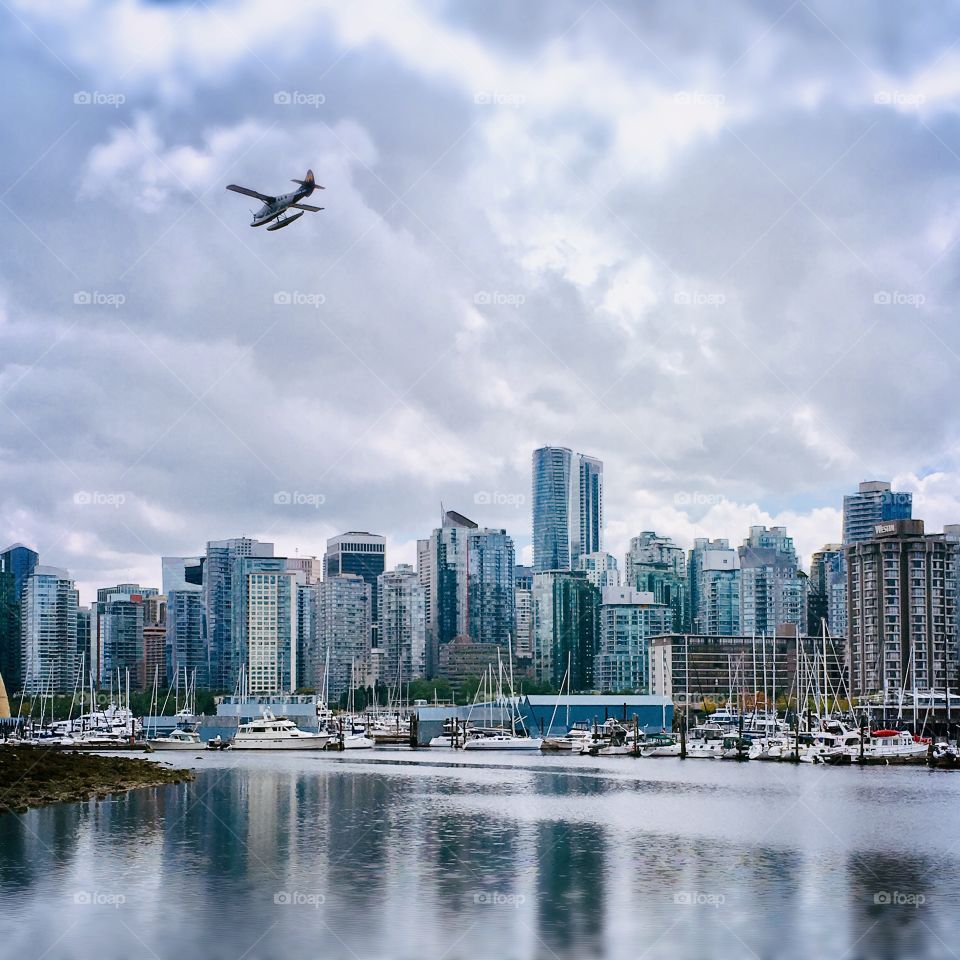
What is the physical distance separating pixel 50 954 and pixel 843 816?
40.8 meters

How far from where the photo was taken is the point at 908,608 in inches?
6570

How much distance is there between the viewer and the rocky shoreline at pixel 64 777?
6053 centimetres

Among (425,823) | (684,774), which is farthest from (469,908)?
(684,774)

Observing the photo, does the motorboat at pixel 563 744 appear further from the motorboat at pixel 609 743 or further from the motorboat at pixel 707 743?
the motorboat at pixel 707 743

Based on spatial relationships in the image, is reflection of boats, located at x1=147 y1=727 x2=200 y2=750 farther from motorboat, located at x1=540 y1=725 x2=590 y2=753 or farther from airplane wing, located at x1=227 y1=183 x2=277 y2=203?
airplane wing, located at x1=227 y1=183 x2=277 y2=203

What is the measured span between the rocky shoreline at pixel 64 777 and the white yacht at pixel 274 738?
39.3 m

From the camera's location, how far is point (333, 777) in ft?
280

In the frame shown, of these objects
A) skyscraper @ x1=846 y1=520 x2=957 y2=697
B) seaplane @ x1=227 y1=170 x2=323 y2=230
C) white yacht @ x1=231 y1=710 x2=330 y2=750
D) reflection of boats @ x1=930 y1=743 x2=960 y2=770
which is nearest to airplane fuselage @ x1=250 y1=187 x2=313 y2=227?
seaplane @ x1=227 y1=170 x2=323 y2=230

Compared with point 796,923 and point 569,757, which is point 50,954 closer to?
point 796,923

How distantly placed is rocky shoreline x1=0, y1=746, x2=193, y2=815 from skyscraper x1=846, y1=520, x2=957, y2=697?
10822cm

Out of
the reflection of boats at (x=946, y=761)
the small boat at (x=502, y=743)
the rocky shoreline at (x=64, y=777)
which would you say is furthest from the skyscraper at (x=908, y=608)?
the rocky shoreline at (x=64, y=777)

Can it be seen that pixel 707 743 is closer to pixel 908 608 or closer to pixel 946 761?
pixel 946 761

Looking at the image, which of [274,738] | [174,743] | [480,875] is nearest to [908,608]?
[274,738]

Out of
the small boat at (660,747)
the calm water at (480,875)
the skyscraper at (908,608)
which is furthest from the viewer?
the skyscraper at (908,608)
